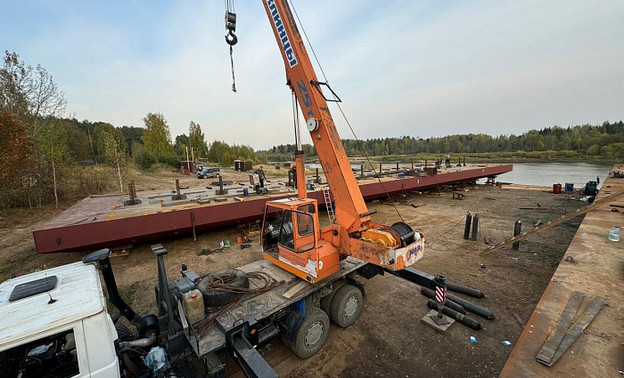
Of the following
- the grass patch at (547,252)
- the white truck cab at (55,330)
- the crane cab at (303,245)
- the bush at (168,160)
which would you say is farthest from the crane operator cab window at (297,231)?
the bush at (168,160)

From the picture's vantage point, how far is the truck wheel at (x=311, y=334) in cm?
436

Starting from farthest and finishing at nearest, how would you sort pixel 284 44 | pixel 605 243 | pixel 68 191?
1. pixel 68 191
2. pixel 605 243
3. pixel 284 44

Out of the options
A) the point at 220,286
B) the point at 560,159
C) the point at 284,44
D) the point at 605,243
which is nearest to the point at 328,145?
the point at 284,44

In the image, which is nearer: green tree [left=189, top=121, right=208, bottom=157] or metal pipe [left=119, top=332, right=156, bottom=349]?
metal pipe [left=119, top=332, right=156, bottom=349]

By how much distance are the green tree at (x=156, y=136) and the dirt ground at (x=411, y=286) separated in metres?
29.6

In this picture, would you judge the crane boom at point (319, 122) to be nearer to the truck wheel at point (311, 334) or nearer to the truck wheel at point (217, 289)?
the truck wheel at point (311, 334)

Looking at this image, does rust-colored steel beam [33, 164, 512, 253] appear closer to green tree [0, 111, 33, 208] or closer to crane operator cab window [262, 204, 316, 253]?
crane operator cab window [262, 204, 316, 253]

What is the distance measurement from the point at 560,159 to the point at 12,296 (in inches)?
3373

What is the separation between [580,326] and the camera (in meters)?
3.50

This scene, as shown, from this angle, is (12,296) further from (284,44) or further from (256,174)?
(256,174)

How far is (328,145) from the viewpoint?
5.14 meters

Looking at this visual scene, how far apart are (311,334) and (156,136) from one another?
46.7m

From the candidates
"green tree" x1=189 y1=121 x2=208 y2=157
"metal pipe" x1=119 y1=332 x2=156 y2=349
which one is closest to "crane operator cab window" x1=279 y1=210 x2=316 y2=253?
"metal pipe" x1=119 y1=332 x2=156 y2=349

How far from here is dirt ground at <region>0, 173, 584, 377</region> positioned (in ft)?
14.3
